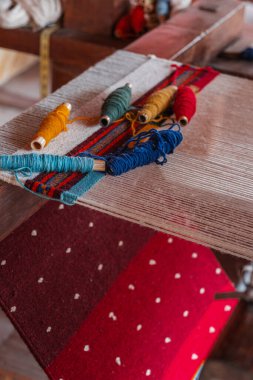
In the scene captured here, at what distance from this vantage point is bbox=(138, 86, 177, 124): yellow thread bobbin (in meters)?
1.37

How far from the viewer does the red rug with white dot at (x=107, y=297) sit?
1.37 metres

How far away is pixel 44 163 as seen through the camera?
1.18 metres

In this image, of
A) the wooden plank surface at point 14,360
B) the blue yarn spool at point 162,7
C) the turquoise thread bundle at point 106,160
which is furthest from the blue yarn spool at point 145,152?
the blue yarn spool at point 162,7

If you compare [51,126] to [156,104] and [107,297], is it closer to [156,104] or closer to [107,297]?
[156,104]

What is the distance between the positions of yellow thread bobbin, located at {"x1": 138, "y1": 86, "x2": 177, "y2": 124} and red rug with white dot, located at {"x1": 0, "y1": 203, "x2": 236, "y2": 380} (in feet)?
1.14

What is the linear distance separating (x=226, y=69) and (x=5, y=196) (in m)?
1.06

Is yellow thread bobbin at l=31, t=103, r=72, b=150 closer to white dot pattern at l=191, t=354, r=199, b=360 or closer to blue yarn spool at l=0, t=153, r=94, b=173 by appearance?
blue yarn spool at l=0, t=153, r=94, b=173

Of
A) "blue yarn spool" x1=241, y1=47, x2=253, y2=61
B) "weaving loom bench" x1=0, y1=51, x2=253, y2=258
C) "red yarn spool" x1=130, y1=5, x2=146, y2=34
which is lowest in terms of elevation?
"red yarn spool" x1=130, y1=5, x2=146, y2=34

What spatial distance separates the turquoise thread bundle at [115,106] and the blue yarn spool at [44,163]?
0.19m

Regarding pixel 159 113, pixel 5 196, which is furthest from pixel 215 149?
pixel 5 196

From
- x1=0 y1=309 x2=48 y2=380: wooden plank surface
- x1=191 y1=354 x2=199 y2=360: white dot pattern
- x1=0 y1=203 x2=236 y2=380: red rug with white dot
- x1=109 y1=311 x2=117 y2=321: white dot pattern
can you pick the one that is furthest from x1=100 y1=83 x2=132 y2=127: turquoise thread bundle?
x1=0 y1=309 x2=48 y2=380: wooden plank surface

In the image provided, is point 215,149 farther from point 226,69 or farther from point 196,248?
point 226,69

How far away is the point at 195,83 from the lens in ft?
5.29

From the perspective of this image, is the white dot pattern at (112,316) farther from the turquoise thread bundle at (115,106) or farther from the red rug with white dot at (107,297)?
the turquoise thread bundle at (115,106)
